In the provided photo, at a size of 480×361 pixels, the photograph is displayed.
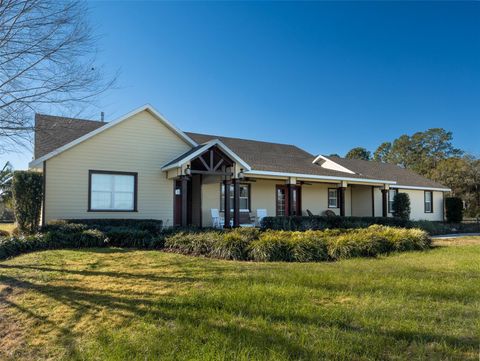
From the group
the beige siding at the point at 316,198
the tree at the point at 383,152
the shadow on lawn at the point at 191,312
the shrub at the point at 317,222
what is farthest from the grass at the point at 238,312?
the tree at the point at 383,152

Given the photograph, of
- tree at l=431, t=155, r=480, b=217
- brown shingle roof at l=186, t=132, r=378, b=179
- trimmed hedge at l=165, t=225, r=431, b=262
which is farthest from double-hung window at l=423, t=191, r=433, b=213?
trimmed hedge at l=165, t=225, r=431, b=262

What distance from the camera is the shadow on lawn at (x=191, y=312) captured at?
12.1 feet

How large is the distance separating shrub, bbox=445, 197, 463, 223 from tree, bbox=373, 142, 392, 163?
41894 millimetres

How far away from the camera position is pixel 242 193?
18984 millimetres

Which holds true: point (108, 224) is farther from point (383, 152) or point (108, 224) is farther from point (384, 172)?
point (383, 152)

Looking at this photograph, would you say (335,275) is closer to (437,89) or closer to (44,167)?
(44,167)

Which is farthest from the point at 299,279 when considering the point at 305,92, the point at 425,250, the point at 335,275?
the point at 305,92

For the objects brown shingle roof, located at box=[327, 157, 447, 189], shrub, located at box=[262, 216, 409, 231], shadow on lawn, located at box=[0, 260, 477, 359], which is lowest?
shadow on lawn, located at box=[0, 260, 477, 359]

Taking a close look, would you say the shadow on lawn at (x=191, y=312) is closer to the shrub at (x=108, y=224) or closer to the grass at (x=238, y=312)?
the grass at (x=238, y=312)

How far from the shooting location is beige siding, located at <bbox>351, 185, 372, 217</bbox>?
77.2 feet

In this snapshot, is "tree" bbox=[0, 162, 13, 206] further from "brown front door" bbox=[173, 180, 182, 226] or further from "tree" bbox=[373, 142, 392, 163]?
"tree" bbox=[373, 142, 392, 163]

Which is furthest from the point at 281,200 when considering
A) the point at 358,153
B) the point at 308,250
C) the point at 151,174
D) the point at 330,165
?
the point at 358,153

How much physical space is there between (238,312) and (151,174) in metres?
11.5

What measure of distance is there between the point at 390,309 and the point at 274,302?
1.52 m
